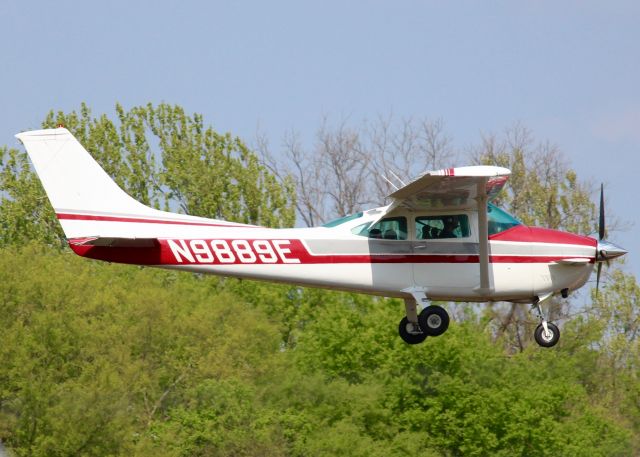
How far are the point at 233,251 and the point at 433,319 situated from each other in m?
3.59

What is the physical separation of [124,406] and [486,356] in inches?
548

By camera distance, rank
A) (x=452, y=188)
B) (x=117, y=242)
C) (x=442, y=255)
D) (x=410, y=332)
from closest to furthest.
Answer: (x=452, y=188)
(x=117, y=242)
(x=442, y=255)
(x=410, y=332)

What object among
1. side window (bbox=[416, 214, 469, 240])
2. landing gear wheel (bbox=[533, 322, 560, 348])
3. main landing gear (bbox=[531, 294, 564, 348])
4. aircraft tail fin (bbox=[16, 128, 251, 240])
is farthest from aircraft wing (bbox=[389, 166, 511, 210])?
aircraft tail fin (bbox=[16, 128, 251, 240])

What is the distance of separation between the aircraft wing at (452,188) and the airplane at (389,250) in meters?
0.06

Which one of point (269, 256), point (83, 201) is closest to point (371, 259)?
point (269, 256)

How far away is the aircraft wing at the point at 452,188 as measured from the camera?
70.9 feet

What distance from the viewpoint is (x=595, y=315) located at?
64.0 meters

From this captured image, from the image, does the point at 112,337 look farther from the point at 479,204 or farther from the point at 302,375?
the point at 479,204

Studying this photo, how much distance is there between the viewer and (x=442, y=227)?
23516 millimetres

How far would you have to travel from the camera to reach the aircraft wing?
21.6 m

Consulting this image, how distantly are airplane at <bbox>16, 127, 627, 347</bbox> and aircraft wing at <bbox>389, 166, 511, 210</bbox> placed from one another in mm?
65

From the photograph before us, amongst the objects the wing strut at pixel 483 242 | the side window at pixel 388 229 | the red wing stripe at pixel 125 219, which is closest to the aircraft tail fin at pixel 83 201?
the red wing stripe at pixel 125 219

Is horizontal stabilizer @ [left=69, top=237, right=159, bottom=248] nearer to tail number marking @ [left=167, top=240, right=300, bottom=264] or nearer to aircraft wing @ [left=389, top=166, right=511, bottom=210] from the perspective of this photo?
tail number marking @ [left=167, top=240, right=300, bottom=264]

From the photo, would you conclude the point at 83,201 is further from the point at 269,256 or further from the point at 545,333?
the point at 545,333
